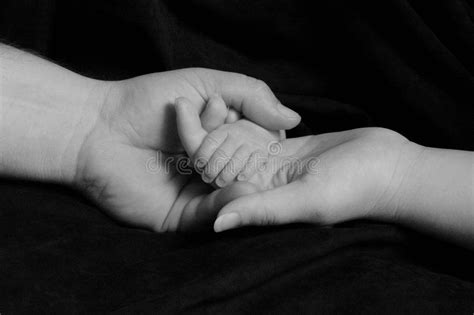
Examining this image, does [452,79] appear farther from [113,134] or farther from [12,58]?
[12,58]

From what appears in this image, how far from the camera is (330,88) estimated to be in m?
1.29

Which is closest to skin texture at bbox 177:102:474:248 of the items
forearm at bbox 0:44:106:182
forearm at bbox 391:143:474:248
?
forearm at bbox 391:143:474:248

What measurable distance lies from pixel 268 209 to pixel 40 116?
0.42 meters

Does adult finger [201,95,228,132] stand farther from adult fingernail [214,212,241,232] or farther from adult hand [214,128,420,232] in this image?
adult fingernail [214,212,241,232]

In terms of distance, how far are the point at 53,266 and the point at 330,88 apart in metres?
0.75

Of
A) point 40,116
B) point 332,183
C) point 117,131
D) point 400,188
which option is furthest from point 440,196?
point 40,116

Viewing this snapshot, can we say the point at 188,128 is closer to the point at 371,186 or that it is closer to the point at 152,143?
the point at 152,143

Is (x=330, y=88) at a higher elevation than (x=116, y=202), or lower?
higher

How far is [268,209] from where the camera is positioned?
83cm

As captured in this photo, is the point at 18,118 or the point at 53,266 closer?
the point at 53,266

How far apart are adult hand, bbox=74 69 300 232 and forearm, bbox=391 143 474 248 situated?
0.70ft

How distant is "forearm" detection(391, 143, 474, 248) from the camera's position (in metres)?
0.88

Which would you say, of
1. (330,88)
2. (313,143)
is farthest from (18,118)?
(330,88)

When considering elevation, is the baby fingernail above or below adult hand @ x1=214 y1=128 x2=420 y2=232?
below
